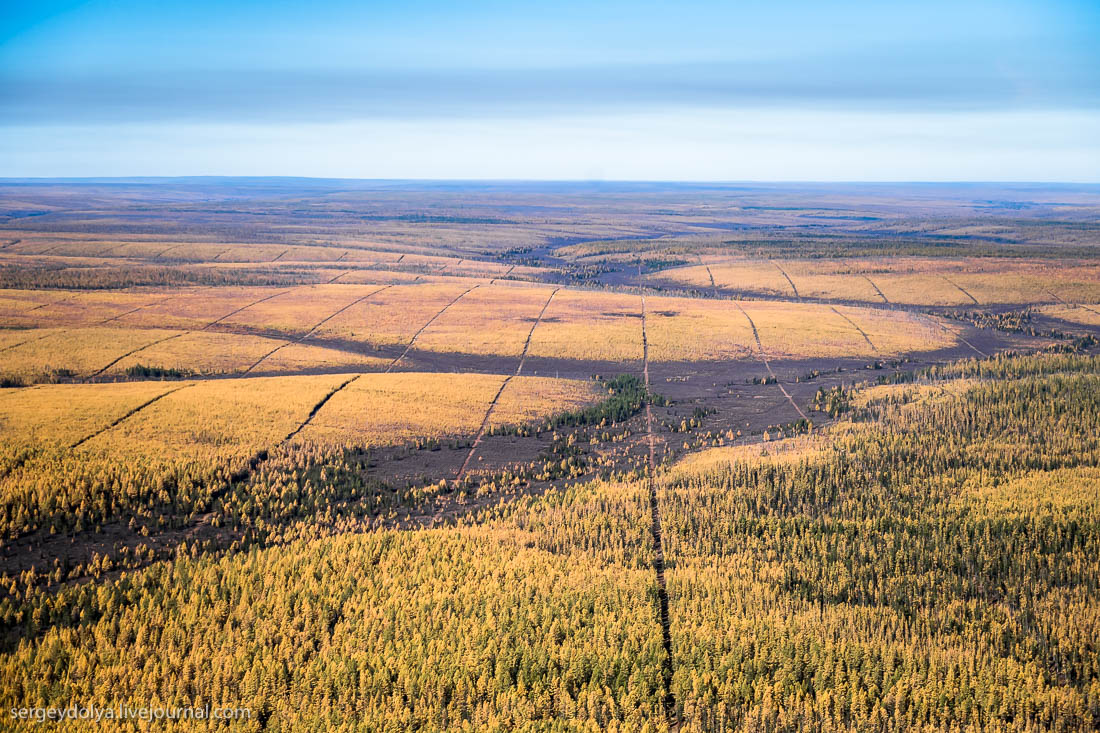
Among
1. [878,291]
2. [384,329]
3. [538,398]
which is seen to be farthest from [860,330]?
[384,329]

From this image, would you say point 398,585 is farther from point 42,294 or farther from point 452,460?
point 42,294

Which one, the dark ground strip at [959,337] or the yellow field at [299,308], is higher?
the yellow field at [299,308]

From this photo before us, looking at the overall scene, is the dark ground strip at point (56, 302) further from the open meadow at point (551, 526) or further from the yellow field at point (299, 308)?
the yellow field at point (299, 308)

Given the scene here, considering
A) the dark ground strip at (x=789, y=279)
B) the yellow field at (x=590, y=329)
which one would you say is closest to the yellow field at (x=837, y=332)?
the yellow field at (x=590, y=329)

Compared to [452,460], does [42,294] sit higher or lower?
higher

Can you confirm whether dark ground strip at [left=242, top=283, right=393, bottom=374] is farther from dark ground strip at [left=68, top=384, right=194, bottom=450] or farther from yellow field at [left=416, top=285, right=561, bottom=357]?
yellow field at [left=416, top=285, right=561, bottom=357]

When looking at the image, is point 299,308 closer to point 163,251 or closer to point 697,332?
point 697,332

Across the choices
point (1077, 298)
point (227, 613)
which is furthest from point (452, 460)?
point (1077, 298)

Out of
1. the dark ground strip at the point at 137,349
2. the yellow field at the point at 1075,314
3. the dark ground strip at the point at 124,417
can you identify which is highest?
the yellow field at the point at 1075,314
